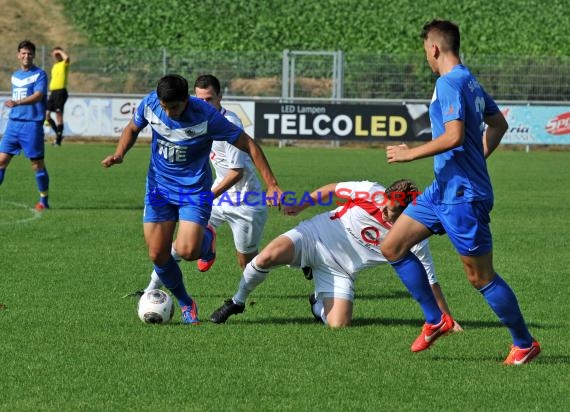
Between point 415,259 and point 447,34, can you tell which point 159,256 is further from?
point 447,34

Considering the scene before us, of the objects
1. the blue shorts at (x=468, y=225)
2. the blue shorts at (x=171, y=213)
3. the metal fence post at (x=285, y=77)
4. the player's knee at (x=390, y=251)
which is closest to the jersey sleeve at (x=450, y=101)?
the blue shorts at (x=468, y=225)

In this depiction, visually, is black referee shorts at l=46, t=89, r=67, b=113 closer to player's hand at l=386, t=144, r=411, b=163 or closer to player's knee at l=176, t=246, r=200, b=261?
player's knee at l=176, t=246, r=200, b=261

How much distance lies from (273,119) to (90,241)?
51.8ft

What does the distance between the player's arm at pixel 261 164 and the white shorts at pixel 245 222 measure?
5.73 feet

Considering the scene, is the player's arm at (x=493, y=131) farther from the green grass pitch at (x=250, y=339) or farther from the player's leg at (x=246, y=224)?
the player's leg at (x=246, y=224)

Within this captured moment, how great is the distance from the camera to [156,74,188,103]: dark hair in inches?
298

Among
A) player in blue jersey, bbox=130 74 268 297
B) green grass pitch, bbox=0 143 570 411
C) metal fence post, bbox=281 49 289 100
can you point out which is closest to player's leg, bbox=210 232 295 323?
green grass pitch, bbox=0 143 570 411

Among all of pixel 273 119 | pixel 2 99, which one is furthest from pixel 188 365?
pixel 2 99

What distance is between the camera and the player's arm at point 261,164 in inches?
305

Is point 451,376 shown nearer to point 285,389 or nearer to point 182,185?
point 285,389

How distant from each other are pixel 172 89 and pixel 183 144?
539 millimetres

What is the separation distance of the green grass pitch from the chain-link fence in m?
16.6

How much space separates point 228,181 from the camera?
9328 millimetres

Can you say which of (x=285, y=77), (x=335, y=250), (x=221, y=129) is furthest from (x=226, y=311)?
(x=285, y=77)
